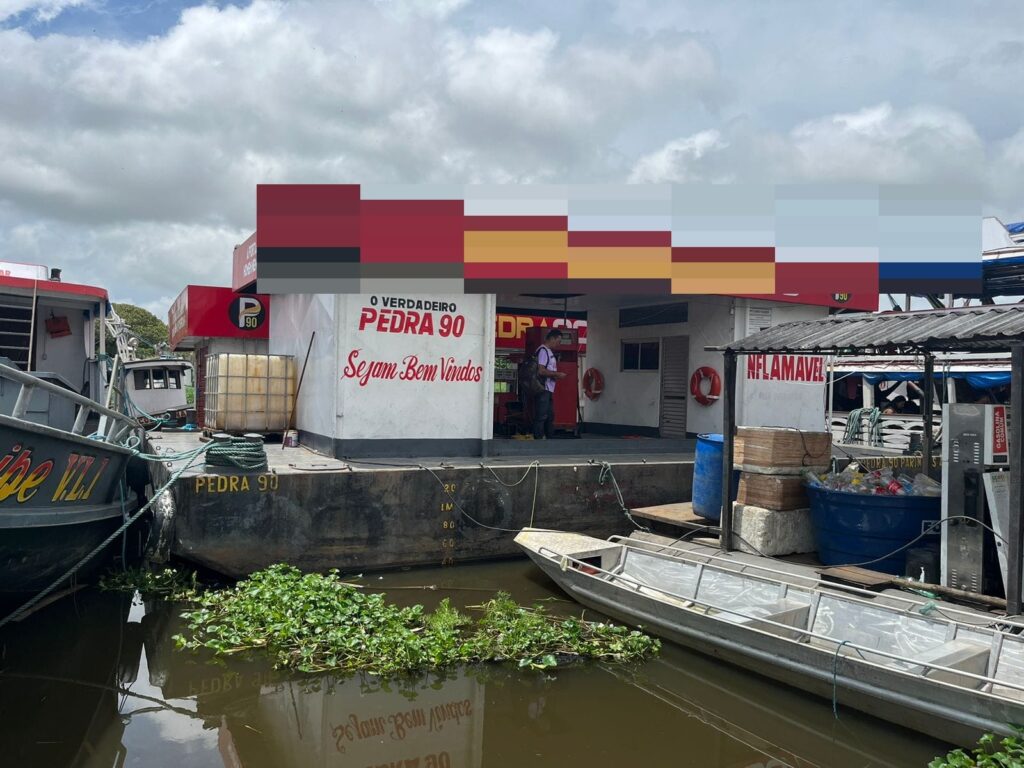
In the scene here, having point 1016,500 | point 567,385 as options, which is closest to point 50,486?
point 1016,500

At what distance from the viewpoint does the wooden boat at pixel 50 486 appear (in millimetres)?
5871

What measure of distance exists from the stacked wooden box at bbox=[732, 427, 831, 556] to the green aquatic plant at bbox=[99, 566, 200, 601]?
19.2 feet

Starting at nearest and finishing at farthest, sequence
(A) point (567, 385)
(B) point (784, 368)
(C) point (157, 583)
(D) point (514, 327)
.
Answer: (C) point (157, 583)
(B) point (784, 368)
(A) point (567, 385)
(D) point (514, 327)

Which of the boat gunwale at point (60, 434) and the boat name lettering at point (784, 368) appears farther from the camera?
the boat name lettering at point (784, 368)

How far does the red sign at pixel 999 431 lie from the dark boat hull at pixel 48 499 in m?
7.83

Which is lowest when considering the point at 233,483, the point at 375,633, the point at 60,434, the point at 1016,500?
the point at 375,633

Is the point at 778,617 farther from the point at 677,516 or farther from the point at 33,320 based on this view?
the point at 33,320

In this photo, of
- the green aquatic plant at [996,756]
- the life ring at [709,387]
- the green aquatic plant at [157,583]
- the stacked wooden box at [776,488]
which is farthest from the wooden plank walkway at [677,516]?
the green aquatic plant at [157,583]

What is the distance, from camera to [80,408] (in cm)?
721

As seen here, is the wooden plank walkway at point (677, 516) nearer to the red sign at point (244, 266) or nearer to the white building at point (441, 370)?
the white building at point (441, 370)

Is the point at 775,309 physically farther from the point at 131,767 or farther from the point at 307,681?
the point at 131,767

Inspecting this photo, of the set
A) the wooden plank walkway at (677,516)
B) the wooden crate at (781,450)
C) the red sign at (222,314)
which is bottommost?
the wooden plank walkway at (677,516)

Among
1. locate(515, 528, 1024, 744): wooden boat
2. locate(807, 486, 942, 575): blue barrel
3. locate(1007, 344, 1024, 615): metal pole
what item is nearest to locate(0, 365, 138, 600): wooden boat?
locate(515, 528, 1024, 744): wooden boat

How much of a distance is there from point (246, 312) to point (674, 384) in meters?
8.17
